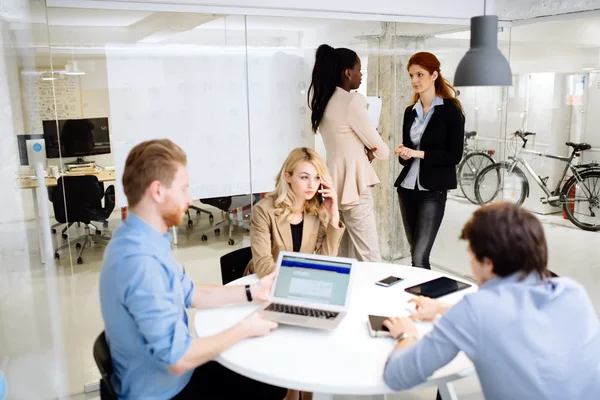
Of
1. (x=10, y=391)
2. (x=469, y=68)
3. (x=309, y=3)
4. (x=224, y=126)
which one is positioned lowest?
(x=10, y=391)

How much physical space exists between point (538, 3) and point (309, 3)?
6.00 ft

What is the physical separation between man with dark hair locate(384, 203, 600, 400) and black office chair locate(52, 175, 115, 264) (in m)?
2.30

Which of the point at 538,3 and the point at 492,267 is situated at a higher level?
the point at 538,3

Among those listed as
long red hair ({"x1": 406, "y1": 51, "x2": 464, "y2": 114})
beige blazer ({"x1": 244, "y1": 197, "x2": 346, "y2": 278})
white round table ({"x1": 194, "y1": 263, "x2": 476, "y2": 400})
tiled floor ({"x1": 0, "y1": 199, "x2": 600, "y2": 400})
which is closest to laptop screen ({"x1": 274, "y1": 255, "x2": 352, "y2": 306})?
white round table ({"x1": 194, "y1": 263, "x2": 476, "y2": 400})

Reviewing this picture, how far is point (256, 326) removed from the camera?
1821 mm

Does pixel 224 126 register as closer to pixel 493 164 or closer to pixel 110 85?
pixel 110 85

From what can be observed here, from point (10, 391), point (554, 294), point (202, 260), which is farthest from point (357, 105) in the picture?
point (10, 391)

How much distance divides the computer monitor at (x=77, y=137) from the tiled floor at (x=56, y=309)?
415 millimetres

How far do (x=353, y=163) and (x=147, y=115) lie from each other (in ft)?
4.35

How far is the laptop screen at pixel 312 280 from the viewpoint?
1998 mm

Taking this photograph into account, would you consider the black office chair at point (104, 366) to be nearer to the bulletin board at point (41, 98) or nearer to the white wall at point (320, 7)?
the bulletin board at point (41, 98)

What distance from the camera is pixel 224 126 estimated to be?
139 inches

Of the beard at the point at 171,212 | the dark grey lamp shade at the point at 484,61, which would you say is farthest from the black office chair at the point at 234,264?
the dark grey lamp shade at the point at 484,61

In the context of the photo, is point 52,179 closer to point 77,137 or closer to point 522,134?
point 77,137
